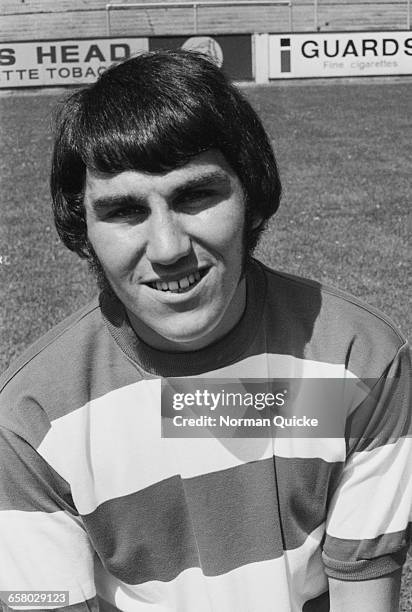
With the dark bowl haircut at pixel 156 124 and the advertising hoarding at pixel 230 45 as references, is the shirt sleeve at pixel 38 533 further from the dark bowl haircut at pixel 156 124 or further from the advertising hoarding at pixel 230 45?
the advertising hoarding at pixel 230 45

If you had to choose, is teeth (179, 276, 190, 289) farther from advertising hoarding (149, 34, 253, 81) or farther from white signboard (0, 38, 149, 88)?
advertising hoarding (149, 34, 253, 81)

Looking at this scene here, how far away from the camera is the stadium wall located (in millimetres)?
17766

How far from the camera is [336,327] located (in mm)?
A: 1310

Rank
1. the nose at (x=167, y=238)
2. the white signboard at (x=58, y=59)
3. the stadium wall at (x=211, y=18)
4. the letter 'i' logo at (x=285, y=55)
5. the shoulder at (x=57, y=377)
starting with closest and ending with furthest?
the nose at (x=167, y=238) → the shoulder at (x=57, y=377) → the white signboard at (x=58, y=59) → the letter 'i' logo at (x=285, y=55) → the stadium wall at (x=211, y=18)

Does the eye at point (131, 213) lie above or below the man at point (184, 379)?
above

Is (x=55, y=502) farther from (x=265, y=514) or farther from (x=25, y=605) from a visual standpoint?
(x=265, y=514)

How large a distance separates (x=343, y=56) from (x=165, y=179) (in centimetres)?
1387

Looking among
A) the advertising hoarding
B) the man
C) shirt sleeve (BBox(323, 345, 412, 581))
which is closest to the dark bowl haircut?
the man

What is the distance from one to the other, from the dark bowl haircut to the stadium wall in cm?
1661

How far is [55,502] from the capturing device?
4.38 feet

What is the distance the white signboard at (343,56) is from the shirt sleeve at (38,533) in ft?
42.3

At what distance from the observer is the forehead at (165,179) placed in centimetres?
118

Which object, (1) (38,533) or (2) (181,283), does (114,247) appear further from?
(1) (38,533)

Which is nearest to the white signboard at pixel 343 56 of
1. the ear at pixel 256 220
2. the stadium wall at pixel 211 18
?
the stadium wall at pixel 211 18
